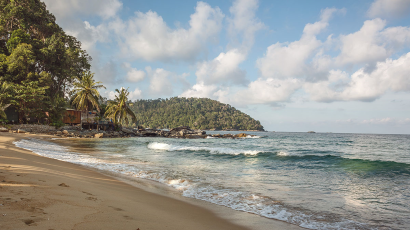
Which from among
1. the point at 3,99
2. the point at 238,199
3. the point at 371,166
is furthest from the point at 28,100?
the point at 371,166

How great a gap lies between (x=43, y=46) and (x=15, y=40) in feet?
12.4

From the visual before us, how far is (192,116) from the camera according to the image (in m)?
148

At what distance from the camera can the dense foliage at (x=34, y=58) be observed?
1167 inches

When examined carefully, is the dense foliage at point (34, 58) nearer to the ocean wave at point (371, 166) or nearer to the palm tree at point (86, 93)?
the palm tree at point (86, 93)

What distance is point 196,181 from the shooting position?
6.95m

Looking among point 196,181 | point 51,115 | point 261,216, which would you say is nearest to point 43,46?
point 51,115

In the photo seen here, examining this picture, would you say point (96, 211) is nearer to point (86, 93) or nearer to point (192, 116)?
point (86, 93)

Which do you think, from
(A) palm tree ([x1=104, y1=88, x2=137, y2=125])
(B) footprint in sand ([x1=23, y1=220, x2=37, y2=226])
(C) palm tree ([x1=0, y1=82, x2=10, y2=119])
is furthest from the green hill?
(B) footprint in sand ([x1=23, y1=220, x2=37, y2=226])

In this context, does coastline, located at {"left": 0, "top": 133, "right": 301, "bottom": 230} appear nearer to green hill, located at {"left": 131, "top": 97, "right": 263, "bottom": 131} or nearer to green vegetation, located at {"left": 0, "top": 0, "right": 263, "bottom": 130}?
green vegetation, located at {"left": 0, "top": 0, "right": 263, "bottom": 130}

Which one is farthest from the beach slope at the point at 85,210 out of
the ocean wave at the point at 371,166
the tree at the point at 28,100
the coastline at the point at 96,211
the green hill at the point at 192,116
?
the green hill at the point at 192,116

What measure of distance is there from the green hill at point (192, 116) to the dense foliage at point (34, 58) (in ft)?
310

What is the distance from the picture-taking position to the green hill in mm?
142500

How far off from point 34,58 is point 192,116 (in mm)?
117238

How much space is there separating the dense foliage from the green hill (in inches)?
3720
